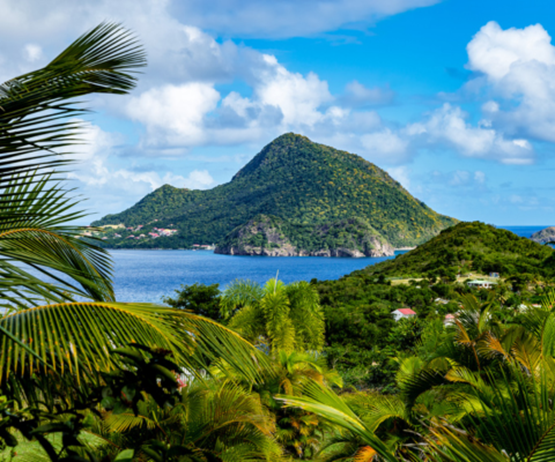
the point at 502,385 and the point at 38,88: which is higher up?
the point at 38,88

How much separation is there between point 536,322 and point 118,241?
147614 millimetres

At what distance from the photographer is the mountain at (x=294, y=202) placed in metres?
140

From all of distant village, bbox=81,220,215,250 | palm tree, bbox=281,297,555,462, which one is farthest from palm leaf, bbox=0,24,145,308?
distant village, bbox=81,220,215,250

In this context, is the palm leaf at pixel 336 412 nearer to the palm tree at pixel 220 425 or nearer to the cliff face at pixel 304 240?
the palm tree at pixel 220 425

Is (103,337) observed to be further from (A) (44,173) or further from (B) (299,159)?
(B) (299,159)

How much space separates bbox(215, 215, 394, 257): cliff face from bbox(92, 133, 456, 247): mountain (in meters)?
5.90

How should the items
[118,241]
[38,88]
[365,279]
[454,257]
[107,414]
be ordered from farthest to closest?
[118,241] < [454,257] < [365,279] < [107,414] < [38,88]

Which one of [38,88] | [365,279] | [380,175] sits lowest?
[365,279]

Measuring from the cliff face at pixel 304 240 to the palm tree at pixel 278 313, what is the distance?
381 ft

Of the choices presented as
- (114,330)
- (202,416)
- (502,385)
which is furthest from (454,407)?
(114,330)

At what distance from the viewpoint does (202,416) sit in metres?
4.63

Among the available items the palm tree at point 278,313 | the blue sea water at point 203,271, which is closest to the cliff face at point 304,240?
the blue sea water at point 203,271

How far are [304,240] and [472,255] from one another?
78869 mm

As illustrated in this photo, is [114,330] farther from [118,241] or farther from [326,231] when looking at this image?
[118,241]
